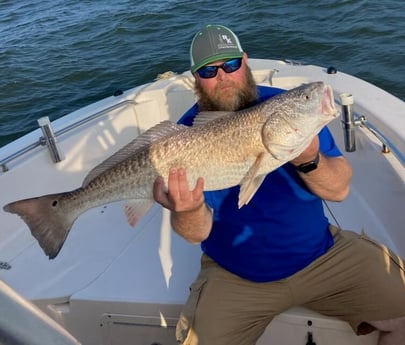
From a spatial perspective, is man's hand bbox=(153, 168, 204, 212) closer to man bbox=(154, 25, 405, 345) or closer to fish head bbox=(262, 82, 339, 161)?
man bbox=(154, 25, 405, 345)

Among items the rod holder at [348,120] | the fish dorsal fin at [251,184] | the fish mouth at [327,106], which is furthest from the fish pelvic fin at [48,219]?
the rod holder at [348,120]

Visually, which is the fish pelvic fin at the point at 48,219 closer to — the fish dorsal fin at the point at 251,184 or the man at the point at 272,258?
the man at the point at 272,258

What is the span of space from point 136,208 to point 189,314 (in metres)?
0.58

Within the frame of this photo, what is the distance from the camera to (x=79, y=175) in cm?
428

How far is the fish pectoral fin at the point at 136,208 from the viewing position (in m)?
2.38

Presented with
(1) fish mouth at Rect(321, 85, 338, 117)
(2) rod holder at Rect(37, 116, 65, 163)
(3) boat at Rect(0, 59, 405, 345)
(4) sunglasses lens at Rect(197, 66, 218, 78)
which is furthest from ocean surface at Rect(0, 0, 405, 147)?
(1) fish mouth at Rect(321, 85, 338, 117)

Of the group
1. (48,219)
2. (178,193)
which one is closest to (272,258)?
(178,193)

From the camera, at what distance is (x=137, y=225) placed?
3789 mm

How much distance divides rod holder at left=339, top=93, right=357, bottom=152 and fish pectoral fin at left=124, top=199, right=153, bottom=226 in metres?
1.61

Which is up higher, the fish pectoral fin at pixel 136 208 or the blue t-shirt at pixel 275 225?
the fish pectoral fin at pixel 136 208

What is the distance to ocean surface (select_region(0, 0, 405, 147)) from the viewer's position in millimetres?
8422

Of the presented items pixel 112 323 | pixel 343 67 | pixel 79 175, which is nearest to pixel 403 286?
pixel 112 323

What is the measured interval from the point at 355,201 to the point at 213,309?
5.40 feet

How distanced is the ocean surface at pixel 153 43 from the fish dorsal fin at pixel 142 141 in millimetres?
5677
